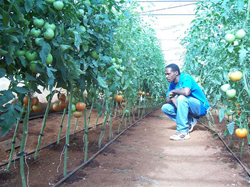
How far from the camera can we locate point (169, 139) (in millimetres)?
3145

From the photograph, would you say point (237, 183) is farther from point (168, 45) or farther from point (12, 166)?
point (168, 45)

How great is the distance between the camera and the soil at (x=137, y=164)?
1710mm

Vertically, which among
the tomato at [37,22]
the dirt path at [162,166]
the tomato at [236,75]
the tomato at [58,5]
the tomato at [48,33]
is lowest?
the dirt path at [162,166]

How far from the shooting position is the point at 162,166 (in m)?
2.08

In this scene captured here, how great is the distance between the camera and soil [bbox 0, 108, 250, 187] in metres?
1.71

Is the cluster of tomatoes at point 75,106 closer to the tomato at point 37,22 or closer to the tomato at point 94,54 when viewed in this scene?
the tomato at point 94,54

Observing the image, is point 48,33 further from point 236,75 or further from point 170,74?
point 170,74

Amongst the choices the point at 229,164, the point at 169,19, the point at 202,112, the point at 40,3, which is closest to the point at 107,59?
the point at 40,3

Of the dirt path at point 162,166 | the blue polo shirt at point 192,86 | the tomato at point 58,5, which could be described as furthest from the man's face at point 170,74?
the tomato at point 58,5

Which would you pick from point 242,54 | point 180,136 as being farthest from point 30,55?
point 180,136

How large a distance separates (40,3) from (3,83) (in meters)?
2.52

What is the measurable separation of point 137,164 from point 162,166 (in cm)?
23

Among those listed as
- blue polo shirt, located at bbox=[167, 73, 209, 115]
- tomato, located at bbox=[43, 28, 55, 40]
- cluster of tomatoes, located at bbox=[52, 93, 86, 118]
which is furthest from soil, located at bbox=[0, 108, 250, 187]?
tomato, located at bbox=[43, 28, 55, 40]

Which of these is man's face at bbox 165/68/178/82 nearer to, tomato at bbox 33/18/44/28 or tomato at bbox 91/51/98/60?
tomato at bbox 91/51/98/60
